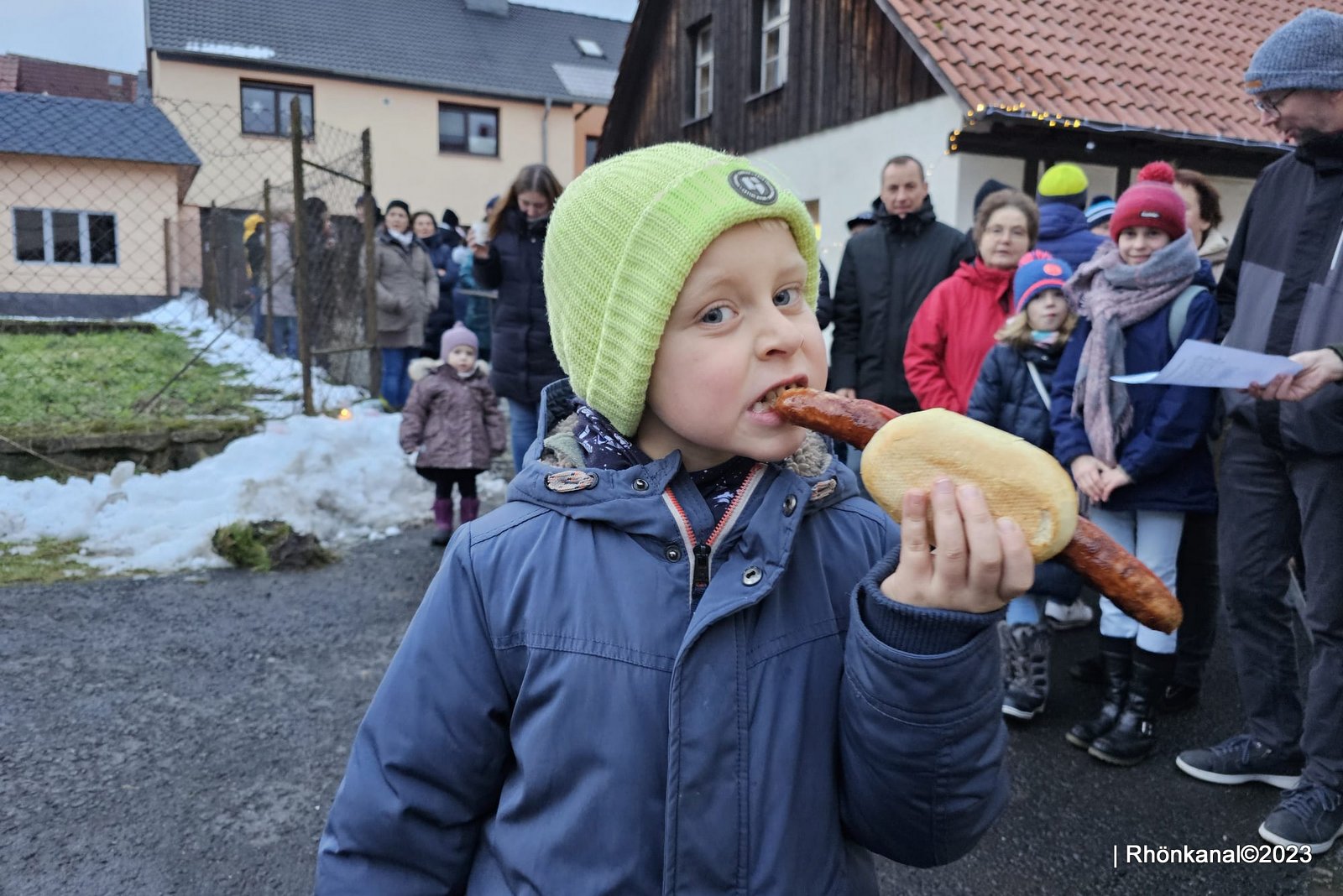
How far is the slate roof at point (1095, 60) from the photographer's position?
32.6ft

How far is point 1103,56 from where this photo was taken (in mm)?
10898

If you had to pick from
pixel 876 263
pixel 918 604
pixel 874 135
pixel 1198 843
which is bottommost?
pixel 1198 843

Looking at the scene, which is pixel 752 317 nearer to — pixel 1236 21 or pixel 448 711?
pixel 448 711

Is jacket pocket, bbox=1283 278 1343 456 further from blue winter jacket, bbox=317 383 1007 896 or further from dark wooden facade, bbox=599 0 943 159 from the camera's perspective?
dark wooden facade, bbox=599 0 943 159

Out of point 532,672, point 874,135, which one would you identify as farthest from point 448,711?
point 874,135

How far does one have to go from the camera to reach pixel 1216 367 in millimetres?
2479

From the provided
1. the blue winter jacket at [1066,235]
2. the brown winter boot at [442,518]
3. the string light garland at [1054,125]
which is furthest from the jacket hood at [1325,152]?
the string light garland at [1054,125]

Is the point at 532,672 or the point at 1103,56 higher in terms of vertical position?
the point at 1103,56

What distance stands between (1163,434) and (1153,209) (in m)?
0.80

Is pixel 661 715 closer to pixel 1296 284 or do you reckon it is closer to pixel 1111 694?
pixel 1296 284

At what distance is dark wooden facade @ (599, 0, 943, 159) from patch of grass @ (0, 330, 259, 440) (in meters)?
7.99

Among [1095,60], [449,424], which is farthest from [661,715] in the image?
[1095,60]

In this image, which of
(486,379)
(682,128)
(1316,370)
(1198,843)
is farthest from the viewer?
(682,128)

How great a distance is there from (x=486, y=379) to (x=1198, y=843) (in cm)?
488
